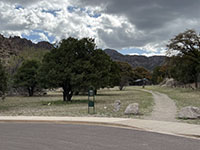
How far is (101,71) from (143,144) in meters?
24.6

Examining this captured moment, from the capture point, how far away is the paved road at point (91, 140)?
8.54 meters

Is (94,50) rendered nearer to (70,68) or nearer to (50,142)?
(70,68)

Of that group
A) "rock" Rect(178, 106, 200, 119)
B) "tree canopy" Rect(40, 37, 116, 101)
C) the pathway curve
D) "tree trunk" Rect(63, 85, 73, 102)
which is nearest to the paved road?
the pathway curve

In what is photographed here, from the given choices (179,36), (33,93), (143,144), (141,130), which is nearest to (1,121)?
(141,130)

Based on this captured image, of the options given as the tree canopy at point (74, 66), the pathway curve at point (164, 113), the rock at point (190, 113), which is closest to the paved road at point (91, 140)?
the pathway curve at point (164, 113)

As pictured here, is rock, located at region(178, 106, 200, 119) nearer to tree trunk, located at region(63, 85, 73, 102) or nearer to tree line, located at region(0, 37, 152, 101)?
tree line, located at region(0, 37, 152, 101)

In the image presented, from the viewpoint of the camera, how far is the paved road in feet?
28.0

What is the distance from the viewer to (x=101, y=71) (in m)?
33.4

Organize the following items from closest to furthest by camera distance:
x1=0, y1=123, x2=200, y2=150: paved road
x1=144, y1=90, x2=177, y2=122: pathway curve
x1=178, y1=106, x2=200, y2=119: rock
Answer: x1=0, y1=123, x2=200, y2=150: paved road
x1=178, y1=106, x2=200, y2=119: rock
x1=144, y1=90, x2=177, y2=122: pathway curve

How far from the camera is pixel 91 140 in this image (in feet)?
31.8

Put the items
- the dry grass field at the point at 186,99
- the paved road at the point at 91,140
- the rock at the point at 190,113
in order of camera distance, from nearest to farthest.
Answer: the paved road at the point at 91,140
the rock at the point at 190,113
the dry grass field at the point at 186,99

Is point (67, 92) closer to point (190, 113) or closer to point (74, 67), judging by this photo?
point (74, 67)

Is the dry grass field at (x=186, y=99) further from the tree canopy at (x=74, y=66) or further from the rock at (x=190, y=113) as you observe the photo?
the tree canopy at (x=74, y=66)

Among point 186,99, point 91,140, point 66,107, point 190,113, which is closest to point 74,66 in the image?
point 66,107
